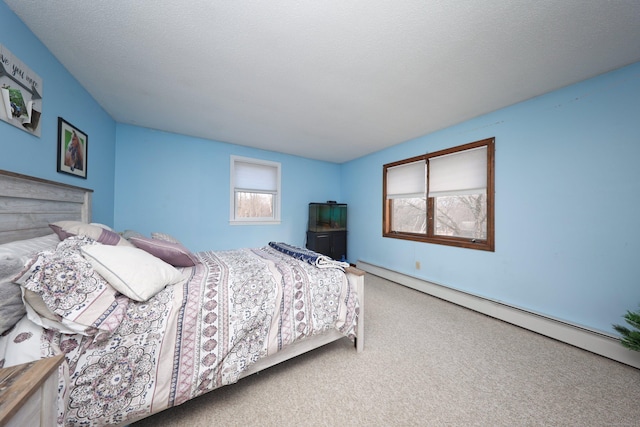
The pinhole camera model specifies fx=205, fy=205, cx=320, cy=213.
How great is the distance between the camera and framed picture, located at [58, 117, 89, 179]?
5.58 ft

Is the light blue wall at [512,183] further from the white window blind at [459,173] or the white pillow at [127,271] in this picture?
the white pillow at [127,271]

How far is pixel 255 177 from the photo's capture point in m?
3.87

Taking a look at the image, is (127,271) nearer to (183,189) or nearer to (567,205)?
(183,189)

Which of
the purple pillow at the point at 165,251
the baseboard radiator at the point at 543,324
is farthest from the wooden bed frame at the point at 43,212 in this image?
the baseboard radiator at the point at 543,324

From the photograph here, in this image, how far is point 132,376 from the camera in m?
0.98

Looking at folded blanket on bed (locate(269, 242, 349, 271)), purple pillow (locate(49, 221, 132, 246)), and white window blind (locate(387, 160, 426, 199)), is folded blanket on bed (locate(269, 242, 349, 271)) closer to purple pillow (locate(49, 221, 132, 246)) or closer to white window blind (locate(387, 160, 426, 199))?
purple pillow (locate(49, 221, 132, 246))

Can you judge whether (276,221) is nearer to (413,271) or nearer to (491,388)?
(413,271)

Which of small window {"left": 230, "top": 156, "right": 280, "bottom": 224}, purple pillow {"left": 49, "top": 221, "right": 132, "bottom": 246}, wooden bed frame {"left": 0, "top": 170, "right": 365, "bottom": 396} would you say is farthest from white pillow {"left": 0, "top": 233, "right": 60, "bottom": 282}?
small window {"left": 230, "top": 156, "right": 280, "bottom": 224}

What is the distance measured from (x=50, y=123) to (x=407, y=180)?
402 cm

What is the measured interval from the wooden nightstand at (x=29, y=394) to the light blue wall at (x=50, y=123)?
54.8 inches

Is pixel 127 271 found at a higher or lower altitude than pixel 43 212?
lower

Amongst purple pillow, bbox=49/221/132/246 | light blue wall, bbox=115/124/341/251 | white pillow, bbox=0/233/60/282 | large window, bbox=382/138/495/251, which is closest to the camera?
white pillow, bbox=0/233/60/282

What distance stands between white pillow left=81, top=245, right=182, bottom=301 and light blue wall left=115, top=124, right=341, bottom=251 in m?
2.27

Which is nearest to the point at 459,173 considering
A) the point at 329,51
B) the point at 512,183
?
the point at 512,183
